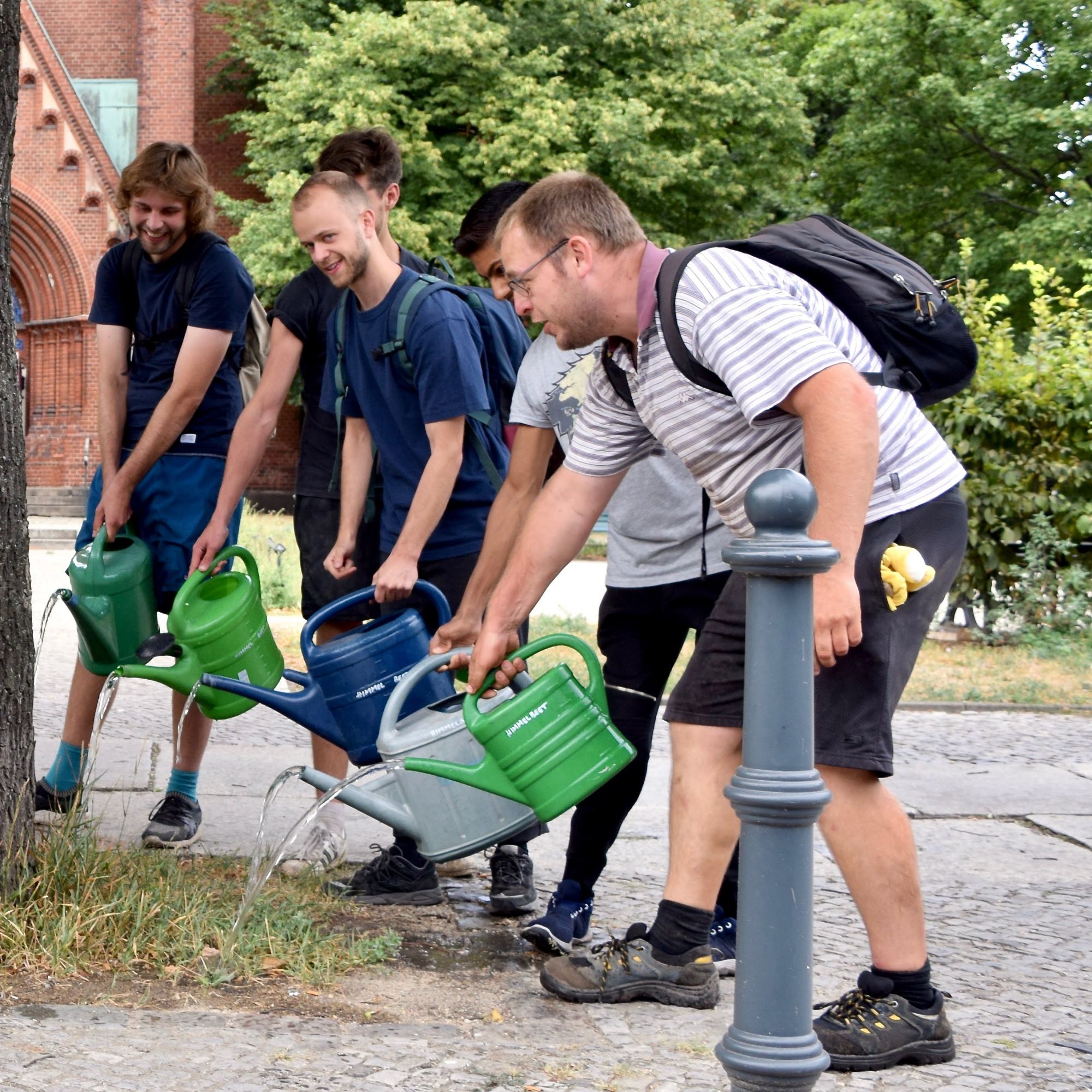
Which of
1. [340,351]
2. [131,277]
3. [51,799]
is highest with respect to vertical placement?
[131,277]

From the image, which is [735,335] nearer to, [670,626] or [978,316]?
[670,626]

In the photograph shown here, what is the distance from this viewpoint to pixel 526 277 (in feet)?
9.72

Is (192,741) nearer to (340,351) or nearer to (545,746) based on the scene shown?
(340,351)

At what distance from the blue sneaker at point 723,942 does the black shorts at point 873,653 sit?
79 cm

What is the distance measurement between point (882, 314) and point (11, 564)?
206cm

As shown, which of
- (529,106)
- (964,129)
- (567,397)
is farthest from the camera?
(964,129)

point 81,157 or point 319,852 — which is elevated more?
point 81,157

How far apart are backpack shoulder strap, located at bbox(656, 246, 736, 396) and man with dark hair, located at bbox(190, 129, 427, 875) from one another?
1602 millimetres

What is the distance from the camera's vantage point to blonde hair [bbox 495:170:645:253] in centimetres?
292

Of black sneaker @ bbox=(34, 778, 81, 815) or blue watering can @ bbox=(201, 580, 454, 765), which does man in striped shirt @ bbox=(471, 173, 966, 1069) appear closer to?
blue watering can @ bbox=(201, 580, 454, 765)

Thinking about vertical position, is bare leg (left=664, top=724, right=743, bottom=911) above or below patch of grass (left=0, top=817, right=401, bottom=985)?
above

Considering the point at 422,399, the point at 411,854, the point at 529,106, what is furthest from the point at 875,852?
the point at 529,106

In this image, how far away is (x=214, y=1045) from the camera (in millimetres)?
2775

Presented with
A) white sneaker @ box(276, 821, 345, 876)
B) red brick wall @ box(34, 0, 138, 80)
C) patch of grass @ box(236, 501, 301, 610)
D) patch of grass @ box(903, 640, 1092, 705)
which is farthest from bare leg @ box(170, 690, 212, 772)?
red brick wall @ box(34, 0, 138, 80)
